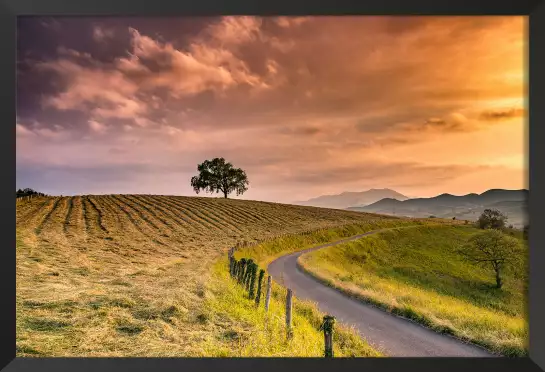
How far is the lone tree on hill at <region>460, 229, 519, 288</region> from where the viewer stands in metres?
20.9

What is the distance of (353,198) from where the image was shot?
40.3ft

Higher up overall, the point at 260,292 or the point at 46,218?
the point at 46,218

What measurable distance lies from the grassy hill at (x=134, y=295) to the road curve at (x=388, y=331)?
25.6 inches

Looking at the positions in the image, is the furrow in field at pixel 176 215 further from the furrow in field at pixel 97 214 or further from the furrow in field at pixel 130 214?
the furrow in field at pixel 97 214

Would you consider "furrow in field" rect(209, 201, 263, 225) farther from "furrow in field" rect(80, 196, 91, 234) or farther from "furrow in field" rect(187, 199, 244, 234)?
"furrow in field" rect(80, 196, 91, 234)

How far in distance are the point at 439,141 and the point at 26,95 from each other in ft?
35.1

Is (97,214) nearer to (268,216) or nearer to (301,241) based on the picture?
(301,241)

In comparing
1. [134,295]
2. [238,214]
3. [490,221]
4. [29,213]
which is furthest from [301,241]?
[134,295]

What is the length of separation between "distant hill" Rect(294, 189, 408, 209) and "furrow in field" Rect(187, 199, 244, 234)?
9624 mm

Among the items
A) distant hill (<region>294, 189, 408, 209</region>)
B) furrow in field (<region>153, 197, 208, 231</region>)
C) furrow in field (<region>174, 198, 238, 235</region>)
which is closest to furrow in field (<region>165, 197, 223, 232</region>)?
furrow in field (<region>153, 197, 208, 231</region>)
